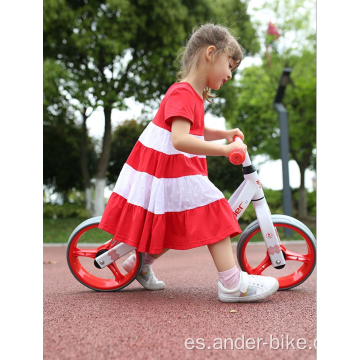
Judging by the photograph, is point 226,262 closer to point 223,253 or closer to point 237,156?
point 223,253

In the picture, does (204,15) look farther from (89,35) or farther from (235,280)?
(235,280)

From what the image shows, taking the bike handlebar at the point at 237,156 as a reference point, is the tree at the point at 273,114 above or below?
above

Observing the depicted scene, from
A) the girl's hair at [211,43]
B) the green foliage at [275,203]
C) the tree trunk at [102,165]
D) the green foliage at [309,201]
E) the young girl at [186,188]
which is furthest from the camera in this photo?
the green foliage at [309,201]

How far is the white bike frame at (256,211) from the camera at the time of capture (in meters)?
2.73

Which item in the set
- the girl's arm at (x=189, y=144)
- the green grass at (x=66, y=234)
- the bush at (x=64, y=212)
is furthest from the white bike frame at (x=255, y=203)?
the bush at (x=64, y=212)

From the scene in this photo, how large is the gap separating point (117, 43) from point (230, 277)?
9.47m

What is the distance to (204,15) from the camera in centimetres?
1188


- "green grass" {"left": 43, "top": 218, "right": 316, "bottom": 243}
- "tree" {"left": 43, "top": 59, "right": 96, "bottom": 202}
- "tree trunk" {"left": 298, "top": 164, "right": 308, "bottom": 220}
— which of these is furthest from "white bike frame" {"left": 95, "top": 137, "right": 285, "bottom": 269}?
"tree trunk" {"left": 298, "top": 164, "right": 308, "bottom": 220}

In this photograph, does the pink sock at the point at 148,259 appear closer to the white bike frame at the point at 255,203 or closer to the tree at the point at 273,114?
the white bike frame at the point at 255,203

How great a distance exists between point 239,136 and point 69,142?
13.6 m

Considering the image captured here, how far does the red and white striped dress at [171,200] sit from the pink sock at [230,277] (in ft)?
0.66

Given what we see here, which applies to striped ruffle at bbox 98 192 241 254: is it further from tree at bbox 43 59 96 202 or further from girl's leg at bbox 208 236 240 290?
tree at bbox 43 59 96 202

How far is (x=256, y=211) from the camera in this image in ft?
9.05

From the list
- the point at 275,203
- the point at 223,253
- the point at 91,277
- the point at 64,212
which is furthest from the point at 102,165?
the point at 223,253
